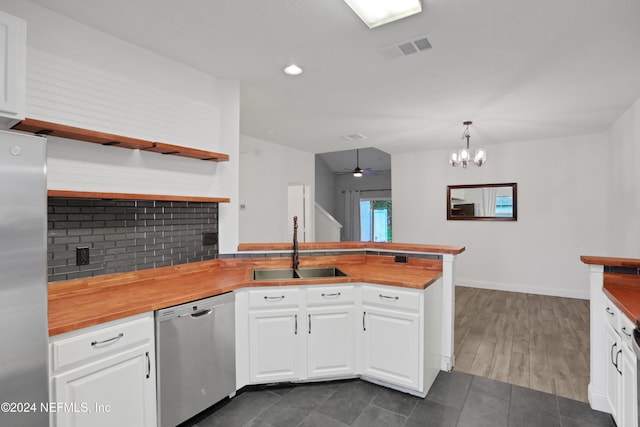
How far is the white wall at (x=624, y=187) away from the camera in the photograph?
11.5 feet

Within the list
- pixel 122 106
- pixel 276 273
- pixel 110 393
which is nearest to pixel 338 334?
pixel 276 273

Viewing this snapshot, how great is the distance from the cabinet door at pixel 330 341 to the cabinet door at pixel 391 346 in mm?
120

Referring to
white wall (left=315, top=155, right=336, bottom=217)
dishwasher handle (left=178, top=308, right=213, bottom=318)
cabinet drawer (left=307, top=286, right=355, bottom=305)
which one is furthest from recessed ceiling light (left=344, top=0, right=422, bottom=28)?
white wall (left=315, top=155, right=336, bottom=217)

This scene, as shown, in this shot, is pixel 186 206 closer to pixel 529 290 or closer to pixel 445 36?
pixel 445 36

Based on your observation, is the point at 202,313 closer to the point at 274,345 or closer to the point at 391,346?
the point at 274,345

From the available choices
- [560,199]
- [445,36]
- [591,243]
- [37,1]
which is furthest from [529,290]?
[37,1]

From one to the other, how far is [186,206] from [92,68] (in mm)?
1162

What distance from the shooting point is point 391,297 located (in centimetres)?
240

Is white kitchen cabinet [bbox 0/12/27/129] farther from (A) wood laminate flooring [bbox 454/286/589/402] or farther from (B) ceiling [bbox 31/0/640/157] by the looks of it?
(A) wood laminate flooring [bbox 454/286/589/402]

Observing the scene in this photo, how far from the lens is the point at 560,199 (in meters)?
5.16

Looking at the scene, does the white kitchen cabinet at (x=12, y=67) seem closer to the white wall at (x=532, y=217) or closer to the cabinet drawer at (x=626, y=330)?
the cabinet drawer at (x=626, y=330)

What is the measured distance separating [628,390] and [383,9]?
2511 mm

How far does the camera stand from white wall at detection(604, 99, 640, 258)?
352cm

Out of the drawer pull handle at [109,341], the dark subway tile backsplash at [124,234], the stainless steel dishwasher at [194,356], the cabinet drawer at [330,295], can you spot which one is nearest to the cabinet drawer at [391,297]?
the cabinet drawer at [330,295]
